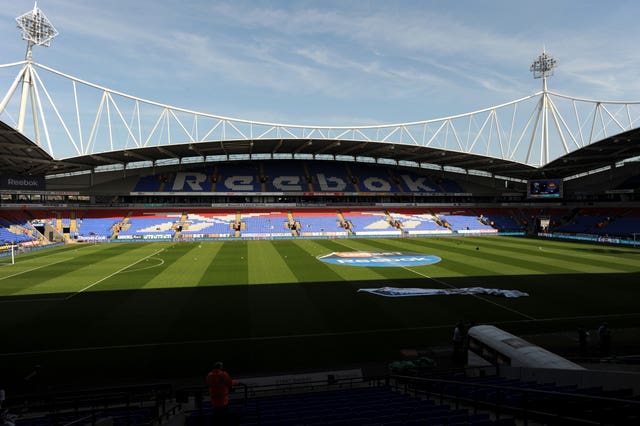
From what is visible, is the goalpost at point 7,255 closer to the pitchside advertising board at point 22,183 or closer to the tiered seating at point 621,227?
the pitchside advertising board at point 22,183

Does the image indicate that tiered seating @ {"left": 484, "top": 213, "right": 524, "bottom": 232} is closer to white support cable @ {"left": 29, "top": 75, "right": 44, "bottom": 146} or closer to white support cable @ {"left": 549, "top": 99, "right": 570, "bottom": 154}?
white support cable @ {"left": 549, "top": 99, "right": 570, "bottom": 154}

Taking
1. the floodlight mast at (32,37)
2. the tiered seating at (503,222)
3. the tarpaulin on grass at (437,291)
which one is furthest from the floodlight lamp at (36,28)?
the tiered seating at (503,222)

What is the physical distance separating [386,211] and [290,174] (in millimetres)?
20438

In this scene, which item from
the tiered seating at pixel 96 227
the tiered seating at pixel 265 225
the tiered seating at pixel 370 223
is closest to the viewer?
the tiered seating at pixel 96 227

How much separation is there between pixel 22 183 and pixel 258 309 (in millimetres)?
55990

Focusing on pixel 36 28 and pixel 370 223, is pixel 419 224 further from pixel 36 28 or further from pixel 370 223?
pixel 36 28

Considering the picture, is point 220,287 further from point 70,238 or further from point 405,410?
point 70,238

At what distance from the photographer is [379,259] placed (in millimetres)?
37531

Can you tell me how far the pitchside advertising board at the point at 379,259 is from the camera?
35.2 m

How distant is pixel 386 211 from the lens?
243 ft

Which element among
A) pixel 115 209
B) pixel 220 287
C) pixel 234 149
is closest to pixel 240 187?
pixel 234 149

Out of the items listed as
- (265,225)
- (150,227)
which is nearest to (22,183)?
(150,227)

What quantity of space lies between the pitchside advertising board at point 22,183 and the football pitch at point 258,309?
1031 inches

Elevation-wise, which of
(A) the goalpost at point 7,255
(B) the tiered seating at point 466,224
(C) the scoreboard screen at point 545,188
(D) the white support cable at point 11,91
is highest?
(D) the white support cable at point 11,91
